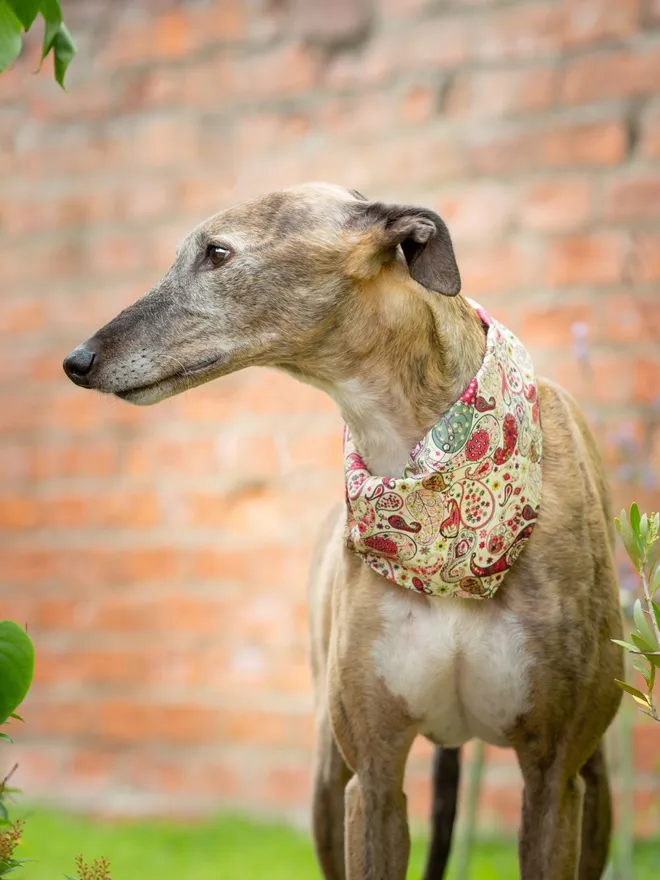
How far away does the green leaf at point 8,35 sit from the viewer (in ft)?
3.44

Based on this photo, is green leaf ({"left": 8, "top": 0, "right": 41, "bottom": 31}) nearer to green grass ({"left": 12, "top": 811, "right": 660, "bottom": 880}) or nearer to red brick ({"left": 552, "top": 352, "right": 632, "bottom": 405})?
red brick ({"left": 552, "top": 352, "right": 632, "bottom": 405})

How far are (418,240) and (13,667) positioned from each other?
0.87 m

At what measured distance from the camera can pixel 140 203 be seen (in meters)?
3.40

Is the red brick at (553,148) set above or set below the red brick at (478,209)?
above

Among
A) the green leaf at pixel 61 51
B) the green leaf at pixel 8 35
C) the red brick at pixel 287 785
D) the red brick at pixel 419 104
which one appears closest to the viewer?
the green leaf at pixel 8 35

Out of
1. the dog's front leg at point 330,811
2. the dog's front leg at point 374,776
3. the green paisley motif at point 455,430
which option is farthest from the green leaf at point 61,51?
the dog's front leg at point 330,811

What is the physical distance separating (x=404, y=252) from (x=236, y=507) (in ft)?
5.40

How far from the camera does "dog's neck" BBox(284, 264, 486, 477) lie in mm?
1702

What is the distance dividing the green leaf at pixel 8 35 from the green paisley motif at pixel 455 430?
843mm

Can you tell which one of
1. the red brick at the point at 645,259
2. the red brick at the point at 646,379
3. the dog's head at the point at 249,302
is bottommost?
the dog's head at the point at 249,302

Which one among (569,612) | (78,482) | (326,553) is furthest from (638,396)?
(78,482)

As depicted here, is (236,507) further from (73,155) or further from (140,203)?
(73,155)

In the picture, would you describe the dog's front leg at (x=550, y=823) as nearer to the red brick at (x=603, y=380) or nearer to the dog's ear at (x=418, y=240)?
the dog's ear at (x=418, y=240)

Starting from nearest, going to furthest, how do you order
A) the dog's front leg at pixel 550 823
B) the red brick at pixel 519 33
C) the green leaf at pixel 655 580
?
the green leaf at pixel 655 580
the dog's front leg at pixel 550 823
the red brick at pixel 519 33
